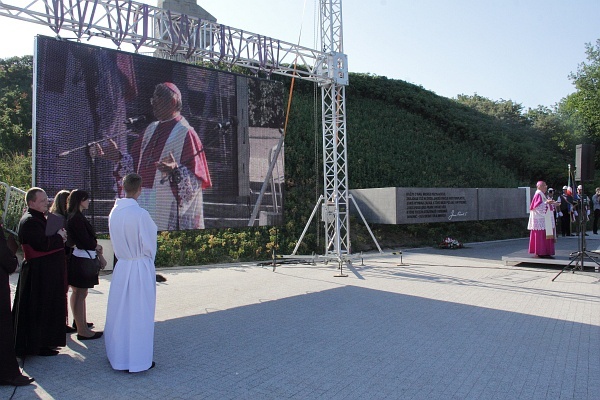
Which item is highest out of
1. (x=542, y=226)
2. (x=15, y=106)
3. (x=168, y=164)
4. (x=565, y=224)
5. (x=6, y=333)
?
(x=15, y=106)

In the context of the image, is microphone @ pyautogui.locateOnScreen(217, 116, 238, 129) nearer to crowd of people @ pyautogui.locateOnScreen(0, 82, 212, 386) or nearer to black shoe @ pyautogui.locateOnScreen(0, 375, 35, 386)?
crowd of people @ pyautogui.locateOnScreen(0, 82, 212, 386)

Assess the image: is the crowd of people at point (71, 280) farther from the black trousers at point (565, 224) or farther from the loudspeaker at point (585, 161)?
the black trousers at point (565, 224)

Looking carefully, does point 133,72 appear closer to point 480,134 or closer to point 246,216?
point 246,216

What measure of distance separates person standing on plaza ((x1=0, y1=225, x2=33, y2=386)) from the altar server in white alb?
79 cm

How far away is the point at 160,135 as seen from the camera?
8938 millimetres

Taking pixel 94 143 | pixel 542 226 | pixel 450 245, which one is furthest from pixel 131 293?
pixel 450 245

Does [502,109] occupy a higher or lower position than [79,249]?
higher

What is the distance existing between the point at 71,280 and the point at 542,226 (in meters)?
10.1

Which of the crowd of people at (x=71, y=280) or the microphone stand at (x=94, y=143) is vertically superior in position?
the microphone stand at (x=94, y=143)

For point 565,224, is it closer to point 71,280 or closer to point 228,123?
point 228,123

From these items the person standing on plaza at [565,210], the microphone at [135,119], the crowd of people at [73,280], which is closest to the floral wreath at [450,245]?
the person standing on plaza at [565,210]

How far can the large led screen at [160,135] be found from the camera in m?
7.82

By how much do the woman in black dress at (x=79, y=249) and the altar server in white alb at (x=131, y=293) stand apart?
927 mm

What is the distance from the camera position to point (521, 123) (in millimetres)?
34625
